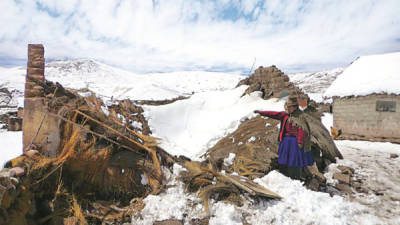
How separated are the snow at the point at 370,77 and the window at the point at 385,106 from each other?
1.38 ft

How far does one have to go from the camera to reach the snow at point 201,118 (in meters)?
7.13

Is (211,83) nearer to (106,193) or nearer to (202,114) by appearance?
(202,114)

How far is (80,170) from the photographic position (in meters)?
2.96

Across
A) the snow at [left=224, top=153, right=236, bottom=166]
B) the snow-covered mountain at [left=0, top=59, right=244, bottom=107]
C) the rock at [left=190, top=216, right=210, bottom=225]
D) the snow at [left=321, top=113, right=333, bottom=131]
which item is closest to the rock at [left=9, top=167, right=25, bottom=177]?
the rock at [left=190, top=216, right=210, bottom=225]

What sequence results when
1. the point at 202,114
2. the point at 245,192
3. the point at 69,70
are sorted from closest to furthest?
the point at 245,192, the point at 202,114, the point at 69,70

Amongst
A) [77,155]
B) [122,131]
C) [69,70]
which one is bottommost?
[77,155]

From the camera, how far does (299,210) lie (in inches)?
112

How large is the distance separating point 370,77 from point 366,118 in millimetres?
2164

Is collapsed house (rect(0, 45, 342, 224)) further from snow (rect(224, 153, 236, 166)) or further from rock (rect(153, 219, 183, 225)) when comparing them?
snow (rect(224, 153, 236, 166))

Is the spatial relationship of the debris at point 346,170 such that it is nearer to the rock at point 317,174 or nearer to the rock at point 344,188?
the rock at point 344,188

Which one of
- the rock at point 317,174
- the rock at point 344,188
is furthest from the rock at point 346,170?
the rock at point 317,174

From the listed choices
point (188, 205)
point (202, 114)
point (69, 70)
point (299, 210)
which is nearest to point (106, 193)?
point (188, 205)

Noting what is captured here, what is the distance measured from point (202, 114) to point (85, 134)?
6.47 meters

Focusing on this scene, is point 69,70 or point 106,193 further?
point 69,70
